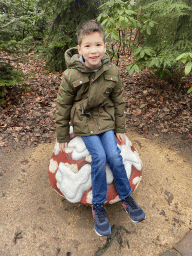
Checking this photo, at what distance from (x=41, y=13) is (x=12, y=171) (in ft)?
26.3

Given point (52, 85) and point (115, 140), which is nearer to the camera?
point (115, 140)

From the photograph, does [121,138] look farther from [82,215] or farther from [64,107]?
[82,215]

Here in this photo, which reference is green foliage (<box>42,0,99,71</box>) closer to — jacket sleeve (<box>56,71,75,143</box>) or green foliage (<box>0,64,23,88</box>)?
green foliage (<box>0,64,23,88</box>)

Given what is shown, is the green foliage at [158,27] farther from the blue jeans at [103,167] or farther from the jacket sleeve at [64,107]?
the blue jeans at [103,167]

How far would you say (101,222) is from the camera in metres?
2.63

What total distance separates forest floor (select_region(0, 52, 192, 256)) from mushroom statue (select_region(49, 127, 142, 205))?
487 mm

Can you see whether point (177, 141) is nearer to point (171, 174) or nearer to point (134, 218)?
point (171, 174)

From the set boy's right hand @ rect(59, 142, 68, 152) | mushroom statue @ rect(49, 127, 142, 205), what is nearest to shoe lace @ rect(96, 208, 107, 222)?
mushroom statue @ rect(49, 127, 142, 205)

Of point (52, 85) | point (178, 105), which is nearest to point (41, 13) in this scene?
point (52, 85)

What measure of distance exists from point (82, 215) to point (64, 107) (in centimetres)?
157

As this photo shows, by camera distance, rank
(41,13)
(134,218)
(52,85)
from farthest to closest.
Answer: (41,13) < (52,85) < (134,218)

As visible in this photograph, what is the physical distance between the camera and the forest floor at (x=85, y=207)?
9.00 feet

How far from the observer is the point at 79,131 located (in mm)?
2754

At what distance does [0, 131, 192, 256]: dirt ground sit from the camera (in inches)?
106
